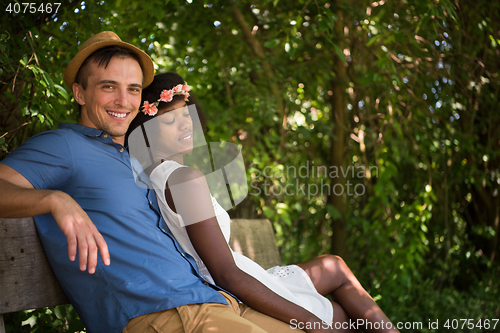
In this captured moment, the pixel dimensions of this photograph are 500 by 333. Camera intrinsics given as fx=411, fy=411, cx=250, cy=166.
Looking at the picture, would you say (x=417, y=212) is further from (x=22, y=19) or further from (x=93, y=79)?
(x=22, y=19)

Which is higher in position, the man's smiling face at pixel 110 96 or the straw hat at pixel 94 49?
the straw hat at pixel 94 49

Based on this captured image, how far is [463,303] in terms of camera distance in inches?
145

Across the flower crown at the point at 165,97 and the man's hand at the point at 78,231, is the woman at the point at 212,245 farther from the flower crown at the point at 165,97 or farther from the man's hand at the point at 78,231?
the man's hand at the point at 78,231

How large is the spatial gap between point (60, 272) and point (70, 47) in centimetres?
124

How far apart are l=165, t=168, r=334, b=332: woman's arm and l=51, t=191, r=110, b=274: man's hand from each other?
450 millimetres

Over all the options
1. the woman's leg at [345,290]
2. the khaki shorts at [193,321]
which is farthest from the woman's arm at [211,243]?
the woman's leg at [345,290]

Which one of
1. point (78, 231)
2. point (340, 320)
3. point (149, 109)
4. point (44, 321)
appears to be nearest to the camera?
point (78, 231)

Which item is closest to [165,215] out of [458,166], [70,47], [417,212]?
[70,47]

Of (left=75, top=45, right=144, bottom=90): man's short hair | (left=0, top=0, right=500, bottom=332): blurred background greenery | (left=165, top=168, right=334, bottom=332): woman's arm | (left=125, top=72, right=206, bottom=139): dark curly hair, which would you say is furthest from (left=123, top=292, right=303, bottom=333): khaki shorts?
(left=0, top=0, right=500, bottom=332): blurred background greenery

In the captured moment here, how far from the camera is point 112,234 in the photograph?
135 cm

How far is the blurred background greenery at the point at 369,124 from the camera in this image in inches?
130

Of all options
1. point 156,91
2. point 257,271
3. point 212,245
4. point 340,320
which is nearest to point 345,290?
point 340,320

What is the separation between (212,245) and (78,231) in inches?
21.4

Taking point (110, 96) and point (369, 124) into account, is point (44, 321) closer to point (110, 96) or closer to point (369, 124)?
point (110, 96)
